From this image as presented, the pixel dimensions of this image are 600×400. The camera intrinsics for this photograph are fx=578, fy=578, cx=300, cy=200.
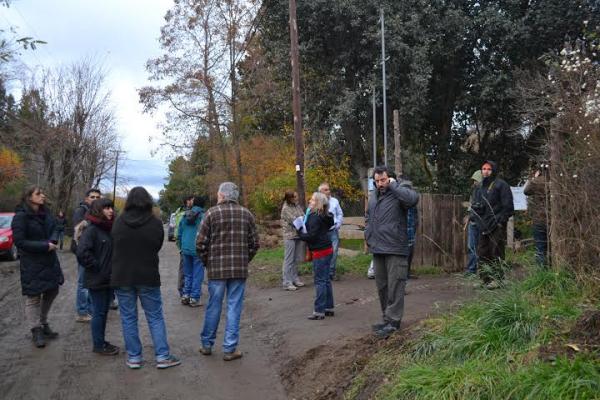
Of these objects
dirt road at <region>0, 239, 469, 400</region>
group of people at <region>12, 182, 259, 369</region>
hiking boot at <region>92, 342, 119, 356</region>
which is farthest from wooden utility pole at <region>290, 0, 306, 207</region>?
hiking boot at <region>92, 342, 119, 356</region>

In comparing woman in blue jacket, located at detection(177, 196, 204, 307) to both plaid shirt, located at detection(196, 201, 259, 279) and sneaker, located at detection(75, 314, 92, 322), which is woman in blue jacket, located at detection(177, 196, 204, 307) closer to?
Answer: sneaker, located at detection(75, 314, 92, 322)

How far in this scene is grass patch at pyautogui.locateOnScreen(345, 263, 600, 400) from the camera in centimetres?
379

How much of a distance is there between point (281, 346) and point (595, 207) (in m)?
3.86

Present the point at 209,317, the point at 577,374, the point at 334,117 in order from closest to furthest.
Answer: the point at 577,374 → the point at 209,317 → the point at 334,117

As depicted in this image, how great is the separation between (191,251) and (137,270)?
367cm

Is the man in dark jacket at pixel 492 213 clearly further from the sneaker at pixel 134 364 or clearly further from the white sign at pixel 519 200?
the white sign at pixel 519 200

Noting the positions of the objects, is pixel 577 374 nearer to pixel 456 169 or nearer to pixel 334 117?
pixel 334 117

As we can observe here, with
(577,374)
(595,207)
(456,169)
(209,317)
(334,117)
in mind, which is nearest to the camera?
(577,374)

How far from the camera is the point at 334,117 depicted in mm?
19141

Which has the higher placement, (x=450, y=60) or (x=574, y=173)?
(x=450, y=60)

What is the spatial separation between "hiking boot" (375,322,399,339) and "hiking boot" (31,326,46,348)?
4196 mm

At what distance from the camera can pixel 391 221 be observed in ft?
21.3

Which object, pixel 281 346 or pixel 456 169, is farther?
pixel 456 169

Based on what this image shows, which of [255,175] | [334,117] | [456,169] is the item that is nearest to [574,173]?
[334,117]
